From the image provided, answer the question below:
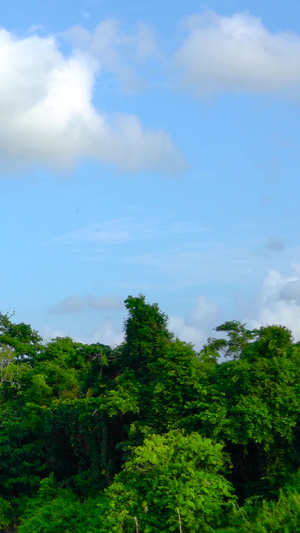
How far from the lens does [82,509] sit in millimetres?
27078

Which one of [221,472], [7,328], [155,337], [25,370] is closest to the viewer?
[221,472]

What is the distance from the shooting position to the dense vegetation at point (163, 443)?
68.0ft

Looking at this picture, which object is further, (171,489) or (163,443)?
(163,443)

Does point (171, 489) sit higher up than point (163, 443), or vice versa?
point (163, 443)

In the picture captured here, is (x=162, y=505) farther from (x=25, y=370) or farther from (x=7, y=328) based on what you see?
(x=7, y=328)

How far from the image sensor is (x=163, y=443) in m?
22.8

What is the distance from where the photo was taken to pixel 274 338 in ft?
82.5

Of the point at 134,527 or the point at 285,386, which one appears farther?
the point at 285,386

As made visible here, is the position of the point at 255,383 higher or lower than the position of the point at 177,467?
higher

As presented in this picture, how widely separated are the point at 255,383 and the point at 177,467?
4.83 metres

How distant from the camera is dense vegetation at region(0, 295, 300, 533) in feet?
68.0

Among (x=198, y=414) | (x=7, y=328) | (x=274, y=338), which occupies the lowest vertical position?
(x=198, y=414)

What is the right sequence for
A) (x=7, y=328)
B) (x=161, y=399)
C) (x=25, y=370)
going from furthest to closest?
(x=7, y=328)
(x=25, y=370)
(x=161, y=399)

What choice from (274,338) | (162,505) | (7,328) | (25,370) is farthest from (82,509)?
(7,328)
